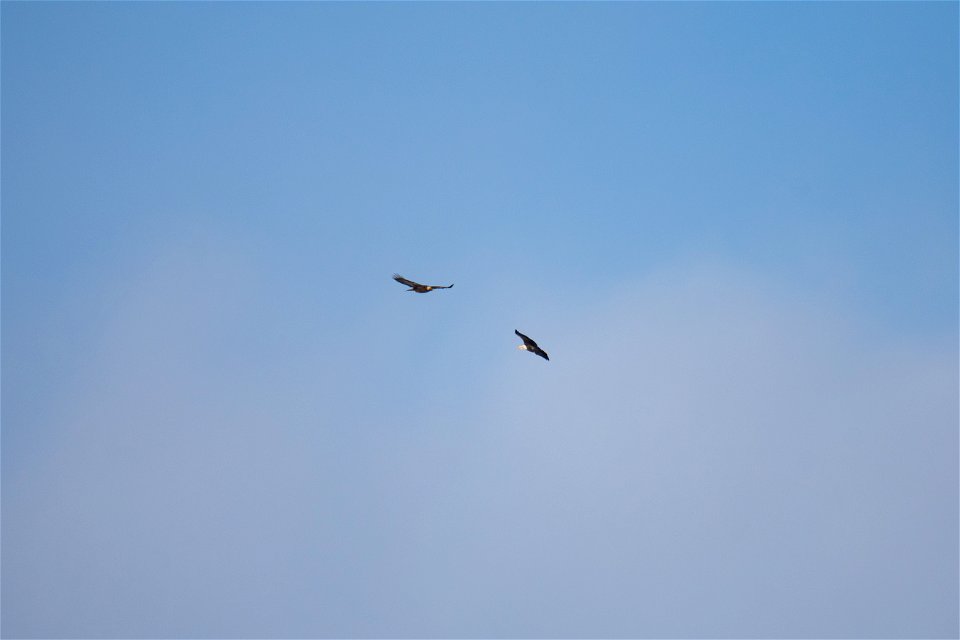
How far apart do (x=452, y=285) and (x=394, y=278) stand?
767 cm

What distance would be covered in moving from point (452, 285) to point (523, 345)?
7.64m

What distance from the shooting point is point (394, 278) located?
81688 millimetres

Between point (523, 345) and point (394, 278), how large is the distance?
12.8m

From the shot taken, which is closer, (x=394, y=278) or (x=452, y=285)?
(x=452, y=285)

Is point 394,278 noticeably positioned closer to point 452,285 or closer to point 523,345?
point 452,285

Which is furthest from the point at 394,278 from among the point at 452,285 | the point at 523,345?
the point at 523,345

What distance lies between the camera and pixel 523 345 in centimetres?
7775

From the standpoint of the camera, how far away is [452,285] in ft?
249
